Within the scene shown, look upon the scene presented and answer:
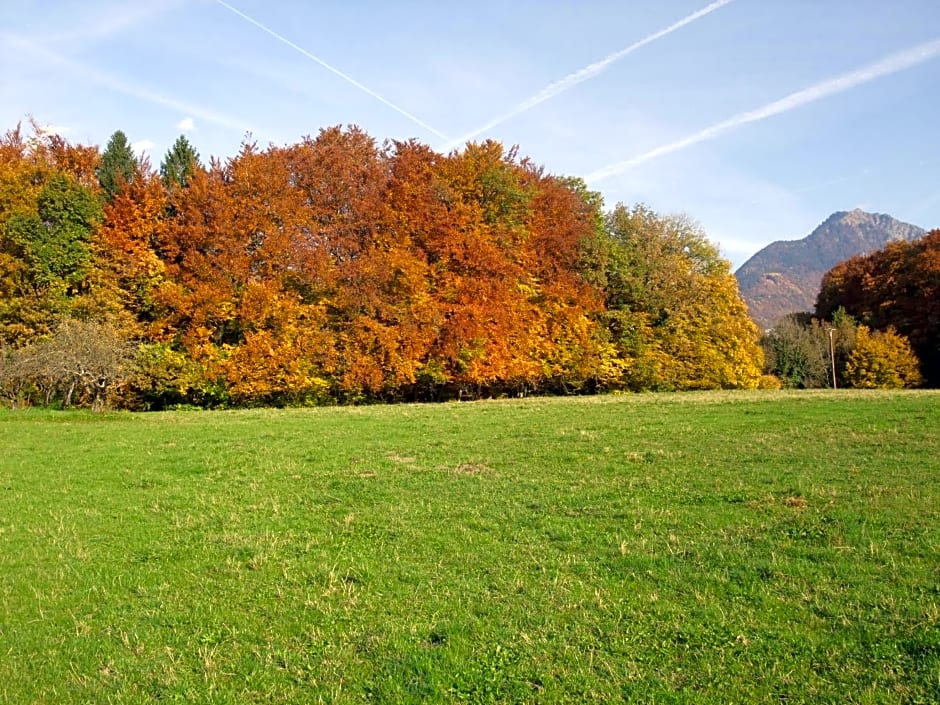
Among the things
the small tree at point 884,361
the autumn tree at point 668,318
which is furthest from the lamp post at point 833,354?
the autumn tree at point 668,318

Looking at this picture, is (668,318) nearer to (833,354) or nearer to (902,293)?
(833,354)

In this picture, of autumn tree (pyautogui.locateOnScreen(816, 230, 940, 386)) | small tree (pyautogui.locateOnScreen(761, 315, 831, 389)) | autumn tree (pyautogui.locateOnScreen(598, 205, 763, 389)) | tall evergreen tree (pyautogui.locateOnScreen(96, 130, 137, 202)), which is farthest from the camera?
small tree (pyautogui.locateOnScreen(761, 315, 831, 389))

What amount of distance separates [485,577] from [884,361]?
7184 cm

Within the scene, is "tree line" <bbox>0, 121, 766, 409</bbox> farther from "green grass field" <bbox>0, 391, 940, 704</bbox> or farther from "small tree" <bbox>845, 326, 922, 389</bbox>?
"small tree" <bbox>845, 326, 922, 389</bbox>

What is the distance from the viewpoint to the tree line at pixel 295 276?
38.8 m

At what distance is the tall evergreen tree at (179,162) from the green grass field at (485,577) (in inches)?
1444

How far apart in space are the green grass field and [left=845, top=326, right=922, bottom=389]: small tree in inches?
2310

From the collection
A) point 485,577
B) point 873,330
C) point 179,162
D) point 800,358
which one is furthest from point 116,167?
point 873,330

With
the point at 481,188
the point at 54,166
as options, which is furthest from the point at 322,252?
the point at 54,166

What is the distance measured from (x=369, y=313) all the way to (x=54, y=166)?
22.0m

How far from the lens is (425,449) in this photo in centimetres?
1845

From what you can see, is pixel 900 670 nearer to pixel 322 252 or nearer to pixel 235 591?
pixel 235 591

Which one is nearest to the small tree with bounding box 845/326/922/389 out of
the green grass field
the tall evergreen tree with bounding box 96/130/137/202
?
the green grass field

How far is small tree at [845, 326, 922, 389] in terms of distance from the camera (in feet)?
219
